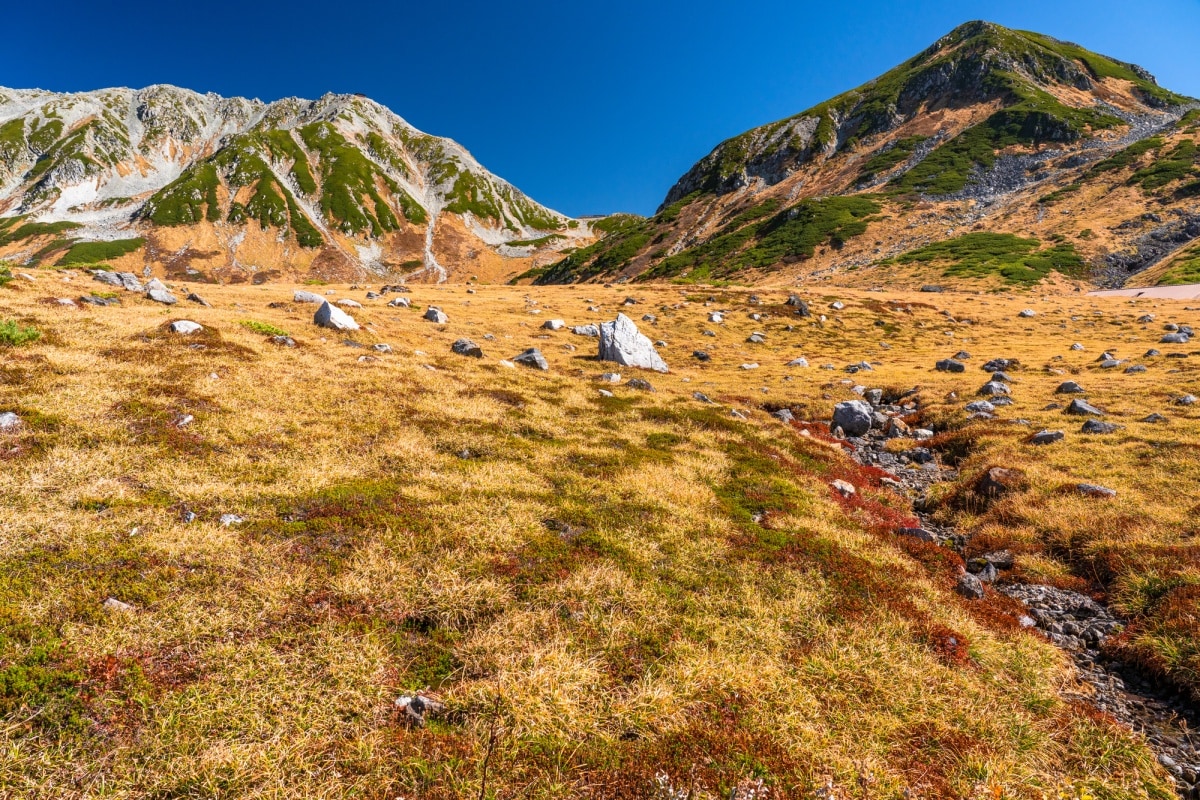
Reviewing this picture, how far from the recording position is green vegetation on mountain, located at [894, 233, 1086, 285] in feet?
239

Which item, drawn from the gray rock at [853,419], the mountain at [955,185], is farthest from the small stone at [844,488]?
the mountain at [955,185]

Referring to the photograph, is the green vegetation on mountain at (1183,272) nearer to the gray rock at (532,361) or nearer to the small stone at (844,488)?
the small stone at (844,488)

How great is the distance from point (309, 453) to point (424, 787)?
824cm

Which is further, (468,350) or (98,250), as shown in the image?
(98,250)

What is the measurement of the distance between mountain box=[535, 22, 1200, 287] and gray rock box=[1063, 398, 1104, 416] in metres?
63.9

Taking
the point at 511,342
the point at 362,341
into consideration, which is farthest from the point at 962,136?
the point at 362,341

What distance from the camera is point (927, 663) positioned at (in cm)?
698

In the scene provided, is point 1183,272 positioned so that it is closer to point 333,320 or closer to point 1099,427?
point 1099,427

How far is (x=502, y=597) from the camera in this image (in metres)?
7.28

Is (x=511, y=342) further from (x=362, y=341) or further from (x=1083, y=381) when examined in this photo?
(x=1083, y=381)

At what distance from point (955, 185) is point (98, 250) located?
252 meters

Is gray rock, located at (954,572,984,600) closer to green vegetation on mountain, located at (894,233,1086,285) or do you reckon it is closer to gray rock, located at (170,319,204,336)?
gray rock, located at (170,319,204,336)

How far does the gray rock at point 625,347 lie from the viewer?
27.8 m

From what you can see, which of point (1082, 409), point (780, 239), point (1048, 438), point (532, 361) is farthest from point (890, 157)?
point (532, 361)
